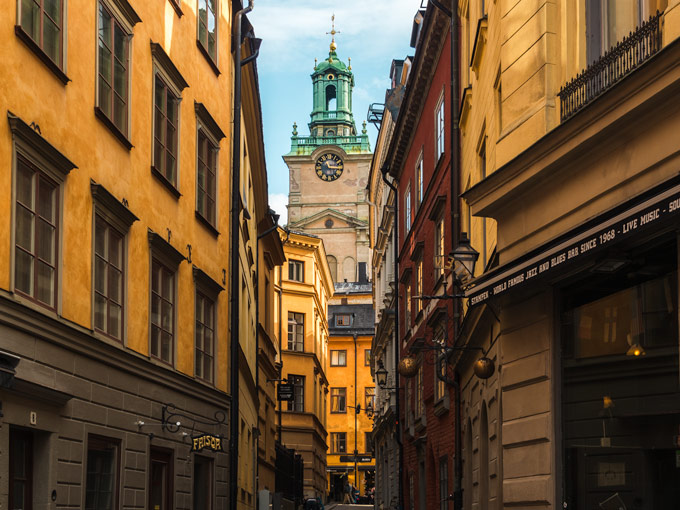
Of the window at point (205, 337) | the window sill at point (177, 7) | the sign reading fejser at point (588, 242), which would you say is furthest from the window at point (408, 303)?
the sign reading fejser at point (588, 242)

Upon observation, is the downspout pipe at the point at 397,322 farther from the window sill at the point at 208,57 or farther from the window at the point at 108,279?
the window at the point at 108,279

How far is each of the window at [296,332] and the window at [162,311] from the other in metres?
42.1

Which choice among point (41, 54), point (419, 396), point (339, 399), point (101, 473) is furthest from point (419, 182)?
point (339, 399)

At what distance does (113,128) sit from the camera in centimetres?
1495

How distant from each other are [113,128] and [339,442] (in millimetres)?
74164

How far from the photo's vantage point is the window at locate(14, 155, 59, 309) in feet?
38.3

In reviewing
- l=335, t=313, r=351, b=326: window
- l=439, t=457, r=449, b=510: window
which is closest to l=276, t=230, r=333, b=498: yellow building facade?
l=335, t=313, r=351, b=326: window

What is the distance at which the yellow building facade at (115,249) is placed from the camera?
11.8m

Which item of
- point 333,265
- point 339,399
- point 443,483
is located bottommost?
point 443,483

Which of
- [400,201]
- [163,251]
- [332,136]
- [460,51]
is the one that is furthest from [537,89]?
[332,136]

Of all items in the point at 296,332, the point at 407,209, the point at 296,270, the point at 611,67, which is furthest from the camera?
the point at 296,270

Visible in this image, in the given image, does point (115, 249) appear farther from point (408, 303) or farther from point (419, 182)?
point (408, 303)

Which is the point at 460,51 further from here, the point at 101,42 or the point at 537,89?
the point at 537,89

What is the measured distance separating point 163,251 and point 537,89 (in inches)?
303
